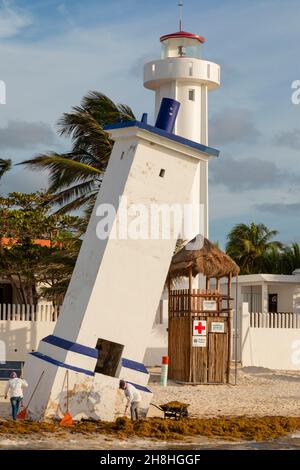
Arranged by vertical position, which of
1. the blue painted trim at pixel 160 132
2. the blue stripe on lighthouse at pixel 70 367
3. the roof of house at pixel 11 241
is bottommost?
the blue stripe on lighthouse at pixel 70 367

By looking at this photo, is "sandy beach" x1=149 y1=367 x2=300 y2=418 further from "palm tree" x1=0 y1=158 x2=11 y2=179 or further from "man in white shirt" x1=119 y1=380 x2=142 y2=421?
"palm tree" x1=0 y1=158 x2=11 y2=179

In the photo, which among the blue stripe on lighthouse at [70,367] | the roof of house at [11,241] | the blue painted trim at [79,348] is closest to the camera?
the blue stripe on lighthouse at [70,367]

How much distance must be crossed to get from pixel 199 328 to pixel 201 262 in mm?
1785

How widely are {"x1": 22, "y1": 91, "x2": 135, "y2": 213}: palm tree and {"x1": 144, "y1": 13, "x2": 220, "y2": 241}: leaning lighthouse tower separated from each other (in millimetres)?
2294

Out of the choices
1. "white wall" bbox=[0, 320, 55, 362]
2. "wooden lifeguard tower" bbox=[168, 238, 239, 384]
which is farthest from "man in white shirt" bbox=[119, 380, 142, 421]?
"white wall" bbox=[0, 320, 55, 362]

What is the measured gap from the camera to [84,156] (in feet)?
112

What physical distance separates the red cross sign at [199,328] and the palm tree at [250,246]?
28.3 m

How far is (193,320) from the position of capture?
1065 inches

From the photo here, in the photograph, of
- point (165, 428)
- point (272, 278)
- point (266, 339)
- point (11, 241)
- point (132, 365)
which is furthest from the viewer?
point (272, 278)

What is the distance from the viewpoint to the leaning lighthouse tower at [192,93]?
3631 cm

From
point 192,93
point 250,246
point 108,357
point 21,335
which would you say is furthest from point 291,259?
point 108,357

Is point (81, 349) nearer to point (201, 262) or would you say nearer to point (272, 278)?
point (201, 262)

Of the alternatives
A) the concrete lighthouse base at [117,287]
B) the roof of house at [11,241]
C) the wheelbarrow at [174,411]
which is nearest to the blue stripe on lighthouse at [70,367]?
the concrete lighthouse base at [117,287]

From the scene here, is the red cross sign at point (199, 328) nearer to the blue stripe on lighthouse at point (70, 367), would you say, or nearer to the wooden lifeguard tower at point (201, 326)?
the wooden lifeguard tower at point (201, 326)
